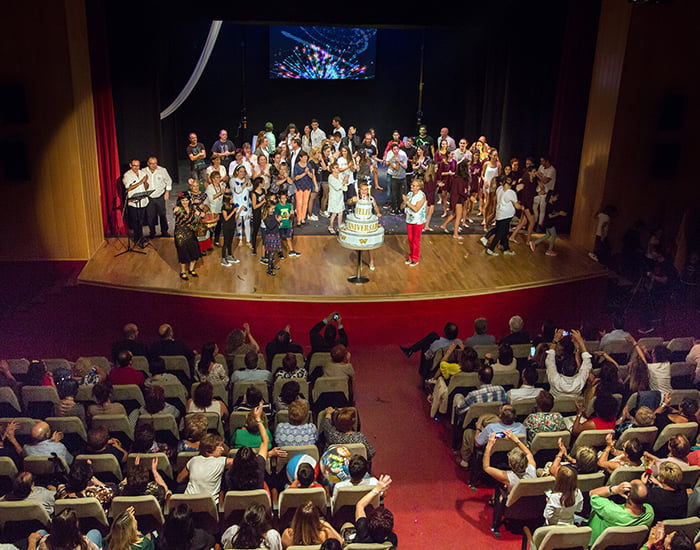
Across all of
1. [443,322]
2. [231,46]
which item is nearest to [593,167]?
[443,322]

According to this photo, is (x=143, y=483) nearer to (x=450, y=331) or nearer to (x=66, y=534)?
(x=66, y=534)

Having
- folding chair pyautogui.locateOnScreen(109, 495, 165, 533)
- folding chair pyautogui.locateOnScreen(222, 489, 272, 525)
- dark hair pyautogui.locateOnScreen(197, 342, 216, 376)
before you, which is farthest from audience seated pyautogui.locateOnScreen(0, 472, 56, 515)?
dark hair pyautogui.locateOnScreen(197, 342, 216, 376)

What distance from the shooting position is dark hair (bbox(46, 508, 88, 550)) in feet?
13.8

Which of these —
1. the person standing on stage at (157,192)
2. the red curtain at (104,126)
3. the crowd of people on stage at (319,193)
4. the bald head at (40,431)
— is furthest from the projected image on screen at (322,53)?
the bald head at (40,431)

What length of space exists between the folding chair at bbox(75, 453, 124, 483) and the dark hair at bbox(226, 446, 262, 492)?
91 cm

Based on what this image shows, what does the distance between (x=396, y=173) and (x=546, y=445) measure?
24.7 feet

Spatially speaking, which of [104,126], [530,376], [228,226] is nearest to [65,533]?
[530,376]

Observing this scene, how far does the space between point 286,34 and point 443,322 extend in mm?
9284

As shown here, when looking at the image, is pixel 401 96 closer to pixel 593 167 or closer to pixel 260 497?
pixel 593 167

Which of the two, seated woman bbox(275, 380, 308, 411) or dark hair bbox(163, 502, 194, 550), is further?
seated woman bbox(275, 380, 308, 411)

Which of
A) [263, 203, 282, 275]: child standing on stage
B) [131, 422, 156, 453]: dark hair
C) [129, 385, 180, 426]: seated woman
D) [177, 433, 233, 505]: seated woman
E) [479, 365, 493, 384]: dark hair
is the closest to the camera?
[177, 433, 233, 505]: seated woman

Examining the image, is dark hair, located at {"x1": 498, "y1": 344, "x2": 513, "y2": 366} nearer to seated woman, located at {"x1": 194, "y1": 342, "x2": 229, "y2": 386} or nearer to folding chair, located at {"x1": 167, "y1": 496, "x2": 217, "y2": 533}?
seated woman, located at {"x1": 194, "y1": 342, "x2": 229, "y2": 386}

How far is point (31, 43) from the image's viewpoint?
9.93m

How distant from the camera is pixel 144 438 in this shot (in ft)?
17.5
